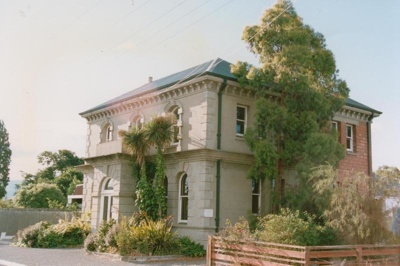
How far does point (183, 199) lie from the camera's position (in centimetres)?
2167

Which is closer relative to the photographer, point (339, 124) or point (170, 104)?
point (170, 104)

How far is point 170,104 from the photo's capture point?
22906 millimetres

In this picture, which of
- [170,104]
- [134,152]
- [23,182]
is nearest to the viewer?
[134,152]

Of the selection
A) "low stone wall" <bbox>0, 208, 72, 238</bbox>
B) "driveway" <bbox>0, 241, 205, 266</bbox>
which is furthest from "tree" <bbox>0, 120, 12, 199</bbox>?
"driveway" <bbox>0, 241, 205, 266</bbox>

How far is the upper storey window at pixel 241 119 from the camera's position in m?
21.9

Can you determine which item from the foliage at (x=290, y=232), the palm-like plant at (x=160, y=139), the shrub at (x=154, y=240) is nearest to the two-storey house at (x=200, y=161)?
the palm-like plant at (x=160, y=139)

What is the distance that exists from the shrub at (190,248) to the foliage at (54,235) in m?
6.76

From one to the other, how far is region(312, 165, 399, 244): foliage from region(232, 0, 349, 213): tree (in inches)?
115

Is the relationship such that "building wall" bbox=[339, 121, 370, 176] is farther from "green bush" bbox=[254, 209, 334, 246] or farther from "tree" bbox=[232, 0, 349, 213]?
"green bush" bbox=[254, 209, 334, 246]

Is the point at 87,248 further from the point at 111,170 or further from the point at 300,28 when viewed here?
the point at 300,28

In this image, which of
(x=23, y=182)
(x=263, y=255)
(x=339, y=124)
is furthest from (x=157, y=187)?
(x=23, y=182)

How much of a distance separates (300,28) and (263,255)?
36.9 feet

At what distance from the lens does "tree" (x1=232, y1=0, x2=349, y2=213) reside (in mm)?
18938

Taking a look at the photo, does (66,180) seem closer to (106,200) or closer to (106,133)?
(106,133)
